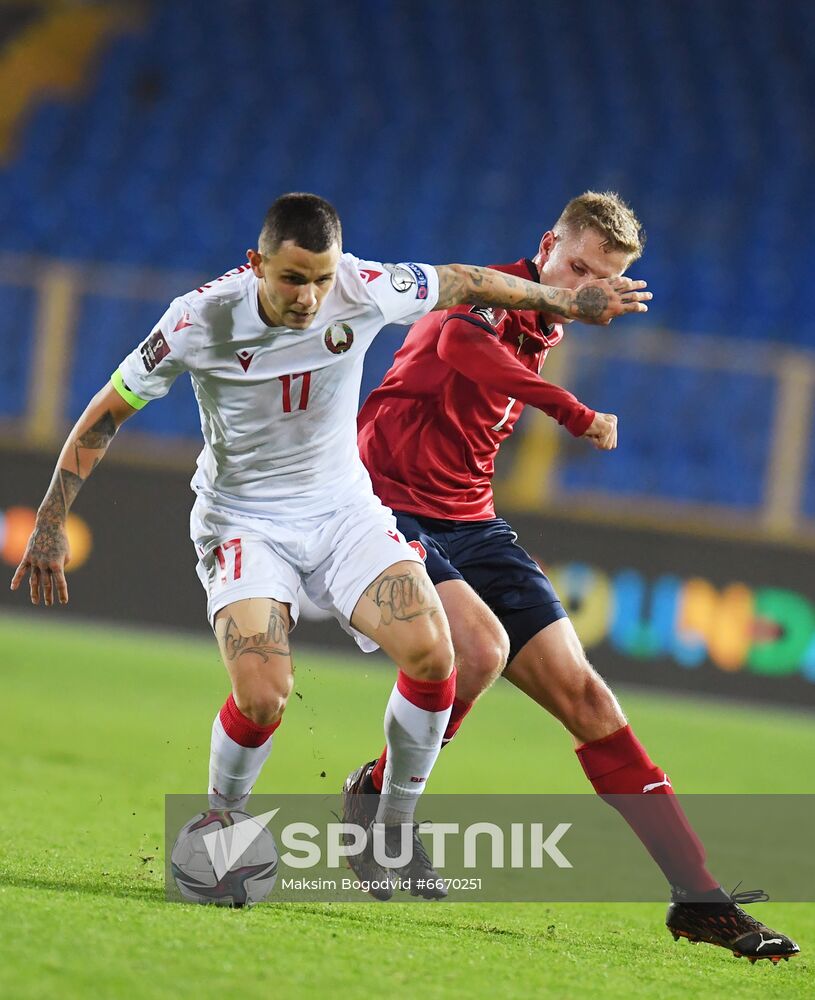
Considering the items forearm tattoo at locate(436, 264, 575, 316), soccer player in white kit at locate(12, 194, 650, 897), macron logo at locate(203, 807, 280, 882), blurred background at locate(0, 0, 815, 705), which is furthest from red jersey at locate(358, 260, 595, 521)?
blurred background at locate(0, 0, 815, 705)

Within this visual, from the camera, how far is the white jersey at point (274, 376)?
429 cm

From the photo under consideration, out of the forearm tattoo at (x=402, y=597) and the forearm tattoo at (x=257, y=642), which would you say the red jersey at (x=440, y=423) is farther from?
the forearm tattoo at (x=257, y=642)

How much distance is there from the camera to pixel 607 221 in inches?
187

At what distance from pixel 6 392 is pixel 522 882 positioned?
6.83 meters

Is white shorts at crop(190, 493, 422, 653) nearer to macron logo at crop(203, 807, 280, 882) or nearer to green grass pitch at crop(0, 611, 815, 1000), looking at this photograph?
macron logo at crop(203, 807, 280, 882)

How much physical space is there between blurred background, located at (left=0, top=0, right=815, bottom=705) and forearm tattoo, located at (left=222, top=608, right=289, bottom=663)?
239 inches

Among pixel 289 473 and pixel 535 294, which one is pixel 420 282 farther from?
pixel 289 473

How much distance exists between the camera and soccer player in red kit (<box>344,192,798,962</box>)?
4.47 m

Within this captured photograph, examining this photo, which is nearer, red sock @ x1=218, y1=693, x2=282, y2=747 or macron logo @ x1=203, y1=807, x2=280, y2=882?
macron logo @ x1=203, y1=807, x2=280, y2=882

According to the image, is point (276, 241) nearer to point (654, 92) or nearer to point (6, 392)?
point (6, 392)

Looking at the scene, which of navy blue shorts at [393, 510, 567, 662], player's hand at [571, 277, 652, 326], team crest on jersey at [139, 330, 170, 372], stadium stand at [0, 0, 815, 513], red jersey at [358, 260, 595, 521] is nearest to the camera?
team crest on jersey at [139, 330, 170, 372]

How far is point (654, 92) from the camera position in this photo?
15.4 metres

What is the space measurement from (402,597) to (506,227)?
10297 millimetres

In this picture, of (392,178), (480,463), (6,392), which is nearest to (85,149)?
(392,178)
